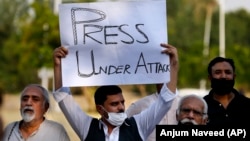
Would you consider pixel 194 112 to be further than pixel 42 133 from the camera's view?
No

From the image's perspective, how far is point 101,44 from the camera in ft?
22.3

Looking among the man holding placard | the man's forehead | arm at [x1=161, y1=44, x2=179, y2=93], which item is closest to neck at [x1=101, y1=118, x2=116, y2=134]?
the man holding placard

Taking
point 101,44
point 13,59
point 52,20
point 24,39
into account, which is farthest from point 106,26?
point 13,59

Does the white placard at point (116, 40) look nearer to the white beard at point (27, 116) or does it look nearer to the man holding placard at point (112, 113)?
the man holding placard at point (112, 113)

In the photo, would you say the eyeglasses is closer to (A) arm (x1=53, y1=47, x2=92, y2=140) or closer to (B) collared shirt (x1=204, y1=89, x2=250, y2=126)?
(A) arm (x1=53, y1=47, x2=92, y2=140)

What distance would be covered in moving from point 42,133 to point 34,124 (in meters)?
0.09

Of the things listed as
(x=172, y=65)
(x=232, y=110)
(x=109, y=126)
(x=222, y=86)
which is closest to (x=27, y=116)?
(x=109, y=126)

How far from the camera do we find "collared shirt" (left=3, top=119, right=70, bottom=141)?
263 inches

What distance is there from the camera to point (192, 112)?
613 cm

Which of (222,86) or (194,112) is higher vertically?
(222,86)

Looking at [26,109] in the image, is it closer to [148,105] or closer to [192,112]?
[148,105]

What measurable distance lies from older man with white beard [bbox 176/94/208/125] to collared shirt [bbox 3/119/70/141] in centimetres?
106

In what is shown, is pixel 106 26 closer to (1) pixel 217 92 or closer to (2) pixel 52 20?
(1) pixel 217 92

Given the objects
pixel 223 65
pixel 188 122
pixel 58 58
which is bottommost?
pixel 188 122
